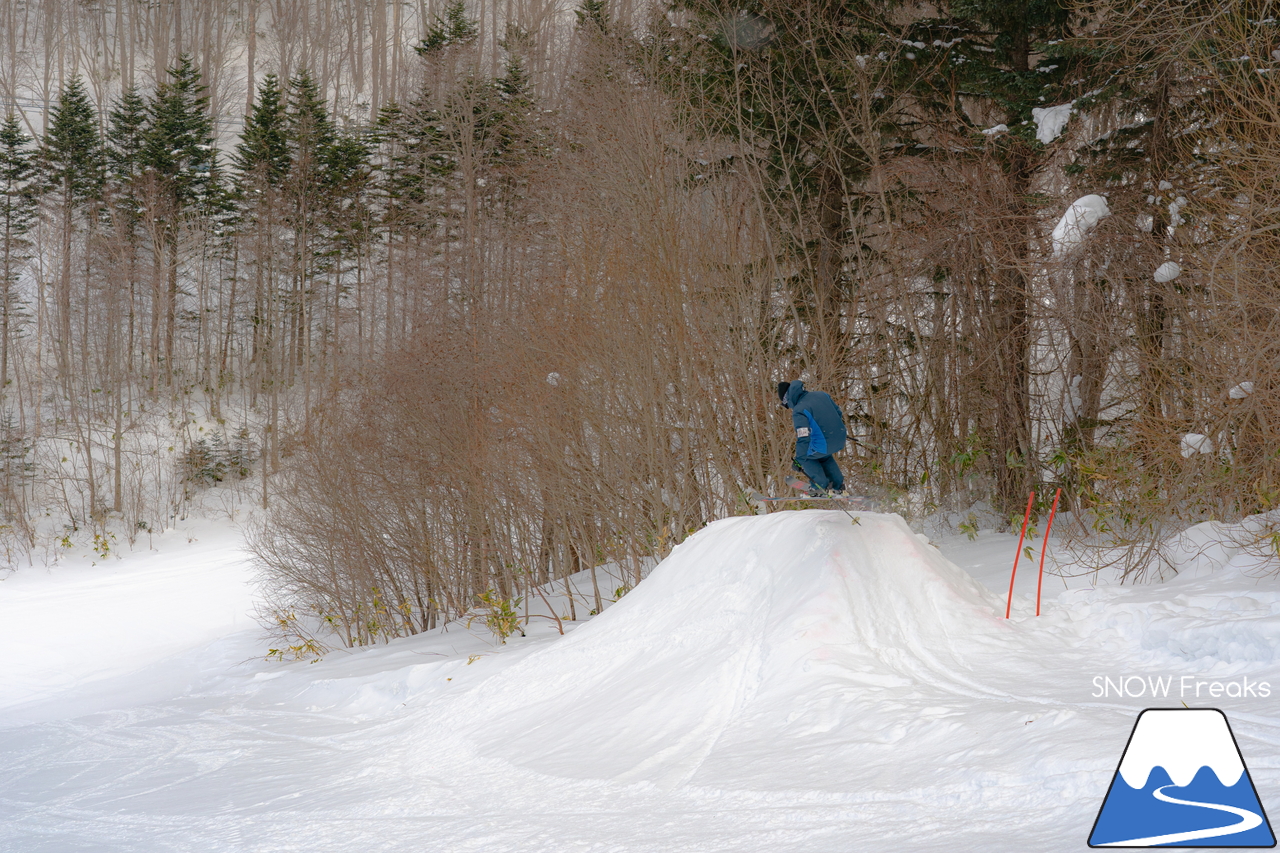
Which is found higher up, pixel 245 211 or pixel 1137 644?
pixel 245 211

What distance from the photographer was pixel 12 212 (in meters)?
36.0

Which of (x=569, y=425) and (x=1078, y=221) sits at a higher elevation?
(x=1078, y=221)

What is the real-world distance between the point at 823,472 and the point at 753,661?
2.46 m

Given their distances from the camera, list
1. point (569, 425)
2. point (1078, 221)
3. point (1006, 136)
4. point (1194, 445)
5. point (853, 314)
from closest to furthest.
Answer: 1. point (1194, 445)
2. point (1078, 221)
3. point (1006, 136)
4. point (853, 314)
5. point (569, 425)

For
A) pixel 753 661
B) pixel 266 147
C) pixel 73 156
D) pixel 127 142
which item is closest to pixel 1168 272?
pixel 753 661

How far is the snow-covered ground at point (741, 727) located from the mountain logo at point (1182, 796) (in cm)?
13

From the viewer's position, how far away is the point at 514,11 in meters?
48.9

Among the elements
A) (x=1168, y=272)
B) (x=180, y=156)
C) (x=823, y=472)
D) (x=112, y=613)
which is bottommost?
(x=112, y=613)

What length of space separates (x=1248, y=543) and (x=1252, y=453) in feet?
2.88

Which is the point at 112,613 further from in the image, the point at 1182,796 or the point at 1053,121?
the point at 1182,796

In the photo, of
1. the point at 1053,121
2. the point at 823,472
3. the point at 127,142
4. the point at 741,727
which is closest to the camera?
the point at 741,727

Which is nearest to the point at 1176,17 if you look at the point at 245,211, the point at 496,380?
the point at 496,380

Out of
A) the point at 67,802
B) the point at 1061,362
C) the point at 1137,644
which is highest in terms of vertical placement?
the point at 1061,362

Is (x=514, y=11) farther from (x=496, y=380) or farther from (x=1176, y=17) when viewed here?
(x=1176, y=17)
